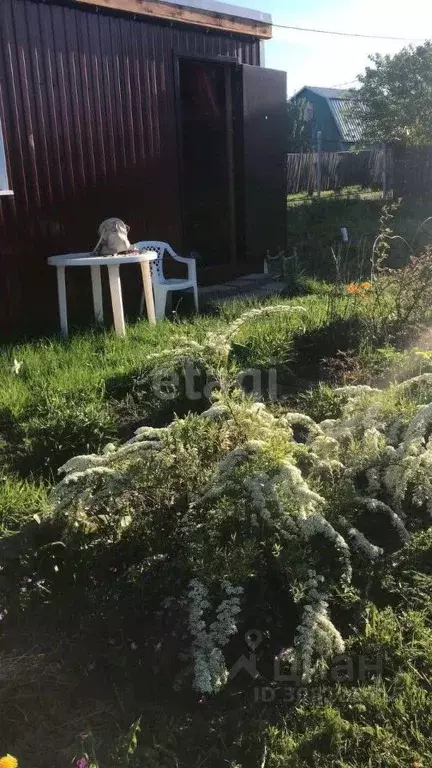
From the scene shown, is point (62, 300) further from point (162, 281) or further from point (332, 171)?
point (332, 171)

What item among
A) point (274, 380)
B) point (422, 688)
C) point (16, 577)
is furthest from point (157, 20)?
point (422, 688)

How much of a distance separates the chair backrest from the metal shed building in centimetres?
21

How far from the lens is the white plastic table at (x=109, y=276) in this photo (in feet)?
17.4

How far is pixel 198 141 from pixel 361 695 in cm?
757

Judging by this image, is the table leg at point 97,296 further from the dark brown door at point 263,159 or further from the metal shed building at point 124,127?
the dark brown door at point 263,159

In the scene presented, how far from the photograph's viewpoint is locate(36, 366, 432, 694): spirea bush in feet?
6.95

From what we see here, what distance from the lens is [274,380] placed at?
4273 mm

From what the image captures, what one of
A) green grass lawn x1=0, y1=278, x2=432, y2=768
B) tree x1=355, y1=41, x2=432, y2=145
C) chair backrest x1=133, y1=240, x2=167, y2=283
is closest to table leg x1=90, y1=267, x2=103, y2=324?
chair backrest x1=133, y1=240, x2=167, y2=283

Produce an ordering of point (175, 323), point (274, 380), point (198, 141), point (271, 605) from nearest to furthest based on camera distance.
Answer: point (271, 605)
point (274, 380)
point (175, 323)
point (198, 141)

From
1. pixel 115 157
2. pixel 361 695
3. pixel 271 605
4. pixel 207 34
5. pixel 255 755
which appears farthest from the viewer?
pixel 207 34

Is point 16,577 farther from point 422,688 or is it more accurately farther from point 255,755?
point 422,688

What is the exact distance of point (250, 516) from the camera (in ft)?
7.64

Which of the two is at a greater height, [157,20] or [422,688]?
[157,20]

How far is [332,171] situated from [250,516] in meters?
16.4
